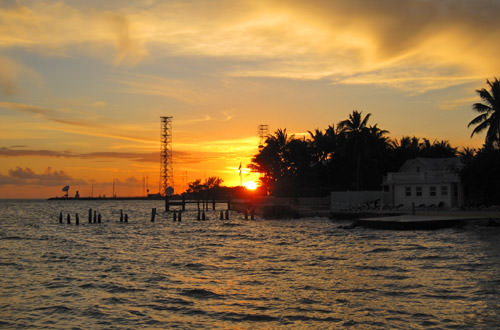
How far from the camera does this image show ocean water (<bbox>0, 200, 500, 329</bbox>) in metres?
14.8

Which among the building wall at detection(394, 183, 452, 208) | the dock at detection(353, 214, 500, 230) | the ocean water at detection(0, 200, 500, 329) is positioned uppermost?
the building wall at detection(394, 183, 452, 208)

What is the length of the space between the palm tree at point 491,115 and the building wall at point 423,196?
276 inches

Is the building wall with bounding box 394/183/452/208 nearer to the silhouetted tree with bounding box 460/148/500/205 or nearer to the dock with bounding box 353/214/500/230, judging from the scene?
the silhouetted tree with bounding box 460/148/500/205

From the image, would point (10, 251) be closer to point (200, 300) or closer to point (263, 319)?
point (200, 300)

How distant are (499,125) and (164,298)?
1853 inches

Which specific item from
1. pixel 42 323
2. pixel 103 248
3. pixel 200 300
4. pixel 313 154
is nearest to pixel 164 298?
pixel 200 300

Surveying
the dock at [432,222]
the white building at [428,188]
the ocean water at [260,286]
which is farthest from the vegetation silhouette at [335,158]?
the ocean water at [260,286]

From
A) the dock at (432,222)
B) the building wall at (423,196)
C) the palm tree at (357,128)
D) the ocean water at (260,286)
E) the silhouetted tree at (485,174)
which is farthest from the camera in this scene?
the palm tree at (357,128)

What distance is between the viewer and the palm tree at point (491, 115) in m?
54.0

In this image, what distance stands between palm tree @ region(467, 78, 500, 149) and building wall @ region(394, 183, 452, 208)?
276 inches

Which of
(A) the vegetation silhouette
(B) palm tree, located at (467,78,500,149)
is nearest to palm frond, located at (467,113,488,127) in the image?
(B) palm tree, located at (467,78,500,149)

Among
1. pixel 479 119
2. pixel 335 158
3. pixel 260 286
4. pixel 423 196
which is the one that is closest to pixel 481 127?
pixel 479 119

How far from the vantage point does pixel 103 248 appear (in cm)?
3556

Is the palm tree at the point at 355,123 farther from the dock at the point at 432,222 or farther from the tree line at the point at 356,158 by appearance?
the dock at the point at 432,222
